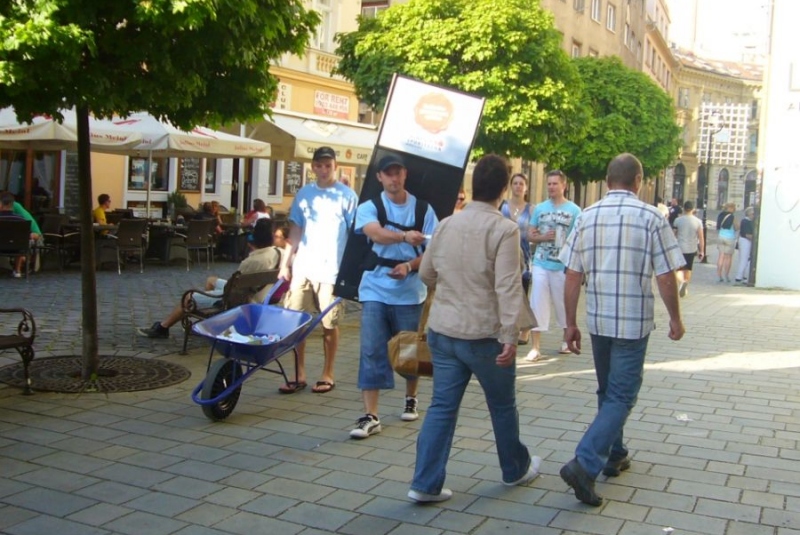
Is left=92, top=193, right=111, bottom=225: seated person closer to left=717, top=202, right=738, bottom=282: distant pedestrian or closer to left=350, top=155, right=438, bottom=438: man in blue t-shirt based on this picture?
left=350, top=155, right=438, bottom=438: man in blue t-shirt

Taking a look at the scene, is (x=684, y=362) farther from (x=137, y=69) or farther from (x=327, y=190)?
(x=137, y=69)

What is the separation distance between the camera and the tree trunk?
7.53 meters

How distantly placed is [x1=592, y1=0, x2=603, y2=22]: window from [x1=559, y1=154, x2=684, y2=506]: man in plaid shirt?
44.9 metres

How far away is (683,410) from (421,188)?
2.64m

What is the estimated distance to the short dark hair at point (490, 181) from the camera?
16.7ft

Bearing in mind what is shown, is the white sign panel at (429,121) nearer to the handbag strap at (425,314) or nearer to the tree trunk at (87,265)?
the handbag strap at (425,314)

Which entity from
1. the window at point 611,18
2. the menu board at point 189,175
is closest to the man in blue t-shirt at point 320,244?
the menu board at point 189,175

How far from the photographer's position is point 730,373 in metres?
9.34

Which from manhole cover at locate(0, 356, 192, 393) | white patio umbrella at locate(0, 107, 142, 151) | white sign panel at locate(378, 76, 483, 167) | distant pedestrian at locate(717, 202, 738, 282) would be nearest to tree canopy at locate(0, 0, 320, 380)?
manhole cover at locate(0, 356, 192, 393)

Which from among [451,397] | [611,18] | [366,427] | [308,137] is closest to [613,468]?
[451,397]

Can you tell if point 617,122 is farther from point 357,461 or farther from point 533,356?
point 357,461

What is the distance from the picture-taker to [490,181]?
507 centimetres

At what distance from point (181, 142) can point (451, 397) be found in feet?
38.2

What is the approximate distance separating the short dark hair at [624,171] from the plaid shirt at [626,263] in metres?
0.11
